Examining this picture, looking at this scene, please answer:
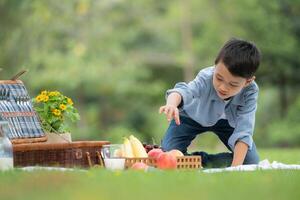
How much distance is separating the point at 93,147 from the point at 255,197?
208 cm

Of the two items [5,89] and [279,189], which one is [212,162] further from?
[279,189]

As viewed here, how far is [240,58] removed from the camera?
19.6 feet

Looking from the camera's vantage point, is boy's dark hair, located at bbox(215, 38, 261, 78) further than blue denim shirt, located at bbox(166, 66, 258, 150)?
No

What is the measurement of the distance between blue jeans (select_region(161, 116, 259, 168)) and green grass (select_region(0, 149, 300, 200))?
60.6 inches

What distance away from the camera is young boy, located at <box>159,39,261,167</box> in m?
5.96

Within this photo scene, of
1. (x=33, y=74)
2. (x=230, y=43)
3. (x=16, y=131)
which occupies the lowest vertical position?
(x=16, y=131)

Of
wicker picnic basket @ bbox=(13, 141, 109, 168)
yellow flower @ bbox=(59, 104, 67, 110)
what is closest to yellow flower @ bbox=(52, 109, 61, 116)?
yellow flower @ bbox=(59, 104, 67, 110)

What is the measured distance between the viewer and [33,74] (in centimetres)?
2244

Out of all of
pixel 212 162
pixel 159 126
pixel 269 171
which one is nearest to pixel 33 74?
pixel 159 126

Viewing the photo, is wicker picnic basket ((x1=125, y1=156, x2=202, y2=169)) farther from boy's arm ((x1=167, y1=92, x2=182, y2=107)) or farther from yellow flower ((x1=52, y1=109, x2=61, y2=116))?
yellow flower ((x1=52, y1=109, x2=61, y2=116))

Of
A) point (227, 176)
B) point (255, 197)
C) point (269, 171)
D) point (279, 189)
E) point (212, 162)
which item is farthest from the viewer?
point (212, 162)

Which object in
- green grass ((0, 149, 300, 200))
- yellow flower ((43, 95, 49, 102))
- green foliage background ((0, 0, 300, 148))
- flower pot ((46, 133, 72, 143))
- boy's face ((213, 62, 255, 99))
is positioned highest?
green foliage background ((0, 0, 300, 148))

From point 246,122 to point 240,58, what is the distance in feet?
1.61

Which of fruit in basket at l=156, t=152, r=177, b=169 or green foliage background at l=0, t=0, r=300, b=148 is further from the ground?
green foliage background at l=0, t=0, r=300, b=148
